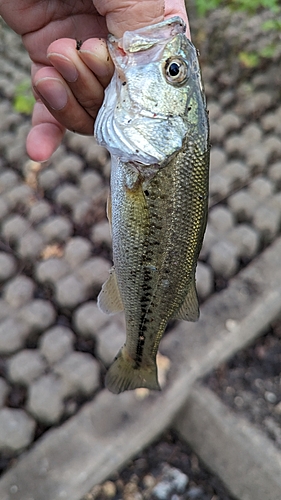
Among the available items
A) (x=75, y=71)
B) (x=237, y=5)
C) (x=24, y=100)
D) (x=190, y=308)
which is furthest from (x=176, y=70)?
(x=237, y=5)

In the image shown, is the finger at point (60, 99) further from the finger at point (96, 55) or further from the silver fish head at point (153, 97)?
the silver fish head at point (153, 97)

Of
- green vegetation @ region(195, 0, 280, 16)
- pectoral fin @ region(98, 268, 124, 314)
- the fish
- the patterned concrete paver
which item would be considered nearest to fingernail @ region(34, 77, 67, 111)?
the fish

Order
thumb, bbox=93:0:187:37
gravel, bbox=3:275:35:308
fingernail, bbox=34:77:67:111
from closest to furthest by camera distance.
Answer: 1. thumb, bbox=93:0:187:37
2. fingernail, bbox=34:77:67:111
3. gravel, bbox=3:275:35:308

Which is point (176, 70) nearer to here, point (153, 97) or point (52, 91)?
point (153, 97)

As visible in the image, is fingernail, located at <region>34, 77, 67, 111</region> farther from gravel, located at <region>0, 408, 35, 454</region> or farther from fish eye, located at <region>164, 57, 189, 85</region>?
gravel, located at <region>0, 408, 35, 454</region>

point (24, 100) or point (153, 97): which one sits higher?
point (153, 97)

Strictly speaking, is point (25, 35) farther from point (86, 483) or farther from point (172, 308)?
point (86, 483)

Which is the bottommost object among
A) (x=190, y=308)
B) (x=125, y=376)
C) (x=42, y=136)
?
(x=125, y=376)
